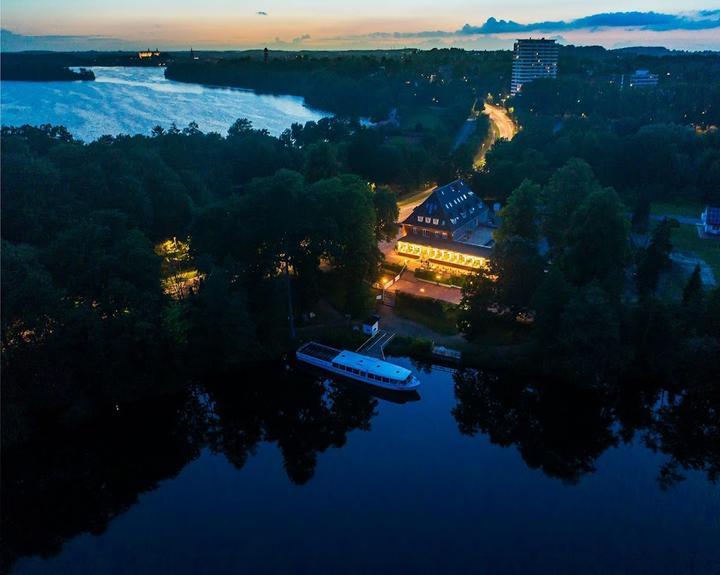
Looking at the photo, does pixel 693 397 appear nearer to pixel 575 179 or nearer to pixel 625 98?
pixel 575 179

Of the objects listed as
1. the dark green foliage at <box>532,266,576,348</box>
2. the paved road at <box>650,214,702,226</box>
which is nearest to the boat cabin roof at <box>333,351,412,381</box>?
the dark green foliage at <box>532,266,576,348</box>

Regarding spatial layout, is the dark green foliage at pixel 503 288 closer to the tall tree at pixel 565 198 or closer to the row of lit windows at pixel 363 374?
the row of lit windows at pixel 363 374

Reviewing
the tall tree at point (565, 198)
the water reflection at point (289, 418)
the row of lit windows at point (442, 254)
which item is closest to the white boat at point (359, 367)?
the water reflection at point (289, 418)

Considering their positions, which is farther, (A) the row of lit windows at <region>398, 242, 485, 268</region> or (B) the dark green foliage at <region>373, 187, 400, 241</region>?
(B) the dark green foliage at <region>373, 187, 400, 241</region>

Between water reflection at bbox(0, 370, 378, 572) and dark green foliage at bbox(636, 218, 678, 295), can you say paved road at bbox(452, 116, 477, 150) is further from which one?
water reflection at bbox(0, 370, 378, 572)

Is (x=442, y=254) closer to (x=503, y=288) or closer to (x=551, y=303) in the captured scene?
(x=503, y=288)

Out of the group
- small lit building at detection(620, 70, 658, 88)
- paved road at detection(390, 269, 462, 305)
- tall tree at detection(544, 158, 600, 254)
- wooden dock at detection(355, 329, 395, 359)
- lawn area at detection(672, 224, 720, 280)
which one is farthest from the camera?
small lit building at detection(620, 70, 658, 88)

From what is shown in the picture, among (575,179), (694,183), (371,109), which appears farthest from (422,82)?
(575,179)
